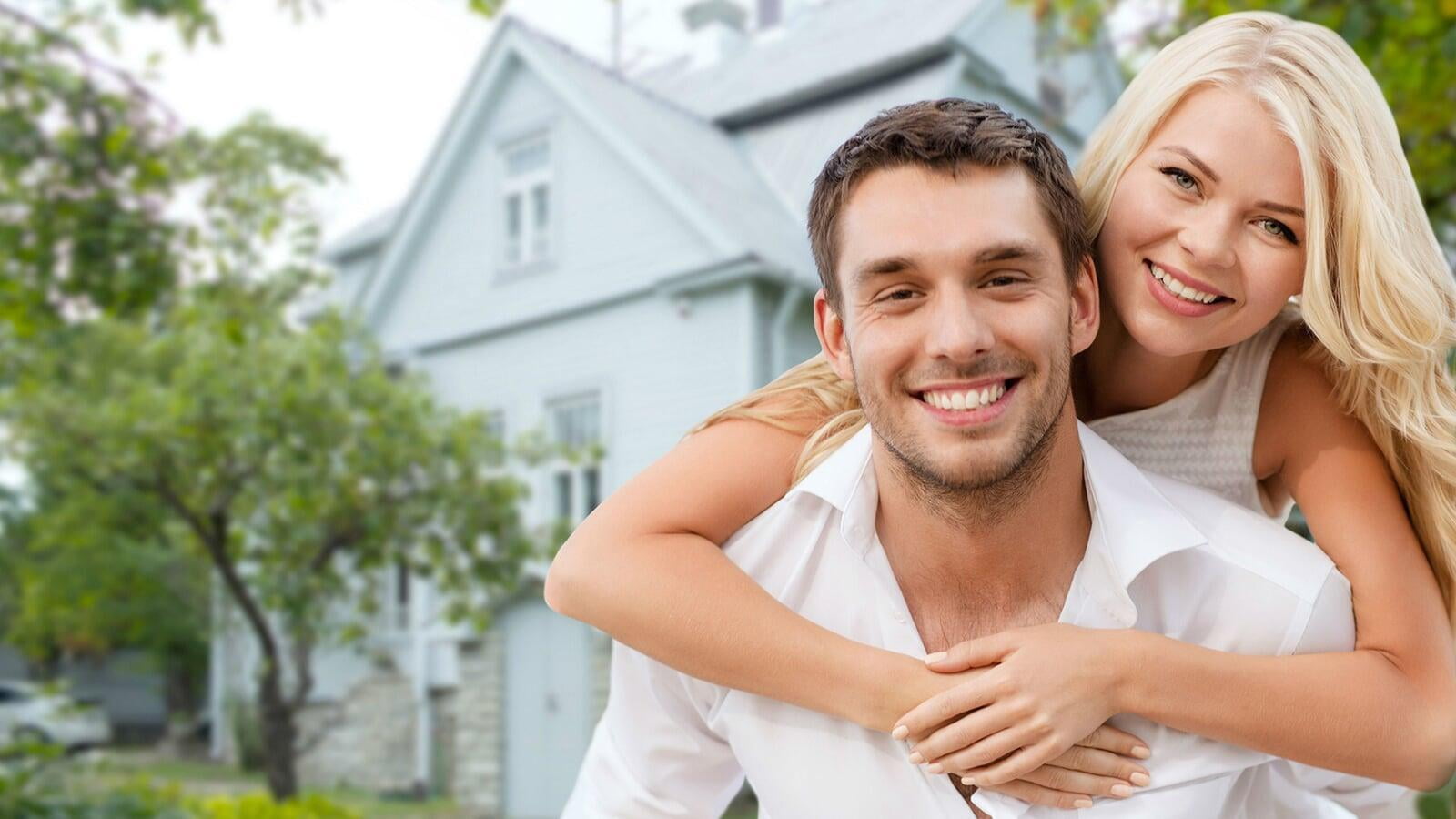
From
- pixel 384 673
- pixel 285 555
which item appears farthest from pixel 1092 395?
pixel 384 673

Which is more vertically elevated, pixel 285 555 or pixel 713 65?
pixel 713 65

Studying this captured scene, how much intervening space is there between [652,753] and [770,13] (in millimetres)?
12926

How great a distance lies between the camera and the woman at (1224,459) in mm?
1621

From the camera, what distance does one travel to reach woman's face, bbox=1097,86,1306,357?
5.80 ft

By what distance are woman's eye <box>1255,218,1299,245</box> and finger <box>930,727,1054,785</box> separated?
73 cm

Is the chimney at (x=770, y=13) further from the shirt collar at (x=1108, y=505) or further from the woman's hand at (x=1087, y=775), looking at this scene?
the woman's hand at (x=1087, y=775)

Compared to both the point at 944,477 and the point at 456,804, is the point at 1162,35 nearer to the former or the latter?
the point at 944,477

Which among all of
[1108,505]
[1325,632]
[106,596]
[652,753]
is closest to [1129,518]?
[1108,505]

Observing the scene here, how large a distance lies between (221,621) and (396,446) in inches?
470

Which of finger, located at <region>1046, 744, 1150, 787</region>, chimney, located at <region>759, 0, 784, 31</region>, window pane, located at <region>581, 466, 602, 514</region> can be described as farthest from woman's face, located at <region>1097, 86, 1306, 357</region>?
chimney, located at <region>759, 0, 784, 31</region>

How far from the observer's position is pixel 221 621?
19.4 metres

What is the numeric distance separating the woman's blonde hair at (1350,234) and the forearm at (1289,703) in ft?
0.95

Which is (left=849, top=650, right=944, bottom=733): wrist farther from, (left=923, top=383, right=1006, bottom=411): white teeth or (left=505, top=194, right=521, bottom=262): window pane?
(left=505, top=194, right=521, bottom=262): window pane

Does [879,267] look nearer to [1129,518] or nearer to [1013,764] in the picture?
[1129,518]
